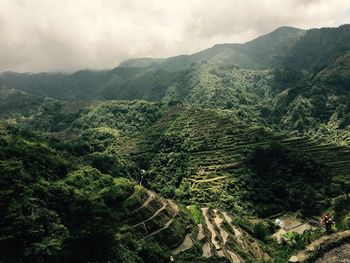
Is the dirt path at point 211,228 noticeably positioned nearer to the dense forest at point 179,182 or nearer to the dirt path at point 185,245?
the dense forest at point 179,182

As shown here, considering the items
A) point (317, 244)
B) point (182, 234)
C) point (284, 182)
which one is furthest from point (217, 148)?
point (317, 244)

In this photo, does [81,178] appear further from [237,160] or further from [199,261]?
[237,160]

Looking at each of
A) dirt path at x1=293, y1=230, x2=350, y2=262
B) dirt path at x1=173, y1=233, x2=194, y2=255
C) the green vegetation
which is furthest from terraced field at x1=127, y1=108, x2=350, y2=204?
dirt path at x1=293, y1=230, x2=350, y2=262

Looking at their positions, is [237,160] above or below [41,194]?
below

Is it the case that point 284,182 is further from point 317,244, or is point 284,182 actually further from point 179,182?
point 317,244

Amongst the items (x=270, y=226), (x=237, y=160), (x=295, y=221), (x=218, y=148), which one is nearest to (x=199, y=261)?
(x=270, y=226)

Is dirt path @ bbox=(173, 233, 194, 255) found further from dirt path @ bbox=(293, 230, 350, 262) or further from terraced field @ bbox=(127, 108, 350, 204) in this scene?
terraced field @ bbox=(127, 108, 350, 204)

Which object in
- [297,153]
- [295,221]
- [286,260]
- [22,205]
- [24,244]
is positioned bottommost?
[295,221]
